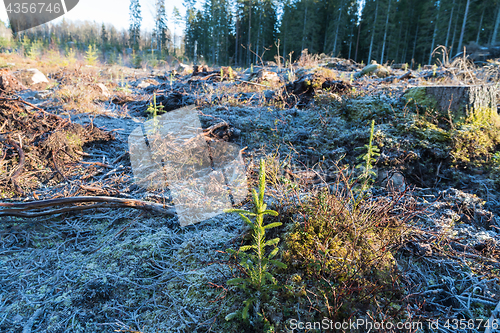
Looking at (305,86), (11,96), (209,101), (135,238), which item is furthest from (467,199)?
(11,96)

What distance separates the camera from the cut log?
138 inches

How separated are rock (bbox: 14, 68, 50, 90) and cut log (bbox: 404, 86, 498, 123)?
36.0 ft

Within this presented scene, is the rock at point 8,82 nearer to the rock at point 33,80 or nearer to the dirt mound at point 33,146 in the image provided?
the dirt mound at point 33,146

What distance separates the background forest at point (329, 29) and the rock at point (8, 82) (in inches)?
697

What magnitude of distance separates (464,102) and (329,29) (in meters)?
34.7

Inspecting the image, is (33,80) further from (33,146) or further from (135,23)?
(135,23)

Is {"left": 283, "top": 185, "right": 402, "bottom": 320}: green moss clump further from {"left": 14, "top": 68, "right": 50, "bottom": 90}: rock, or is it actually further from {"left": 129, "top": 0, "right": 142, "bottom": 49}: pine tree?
{"left": 129, "top": 0, "right": 142, "bottom": 49}: pine tree

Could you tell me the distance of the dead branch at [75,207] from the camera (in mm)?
2391

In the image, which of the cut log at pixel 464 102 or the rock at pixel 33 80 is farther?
the rock at pixel 33 80

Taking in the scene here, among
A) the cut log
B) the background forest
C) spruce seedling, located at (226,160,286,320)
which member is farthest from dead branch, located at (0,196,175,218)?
the background forest

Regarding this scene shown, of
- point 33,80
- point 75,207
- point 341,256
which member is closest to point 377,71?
point 341,256

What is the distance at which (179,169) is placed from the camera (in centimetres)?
343

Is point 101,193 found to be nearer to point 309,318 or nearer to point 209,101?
point 309,318

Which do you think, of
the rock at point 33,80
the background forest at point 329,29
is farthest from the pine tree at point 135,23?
the rock at point 33,80
